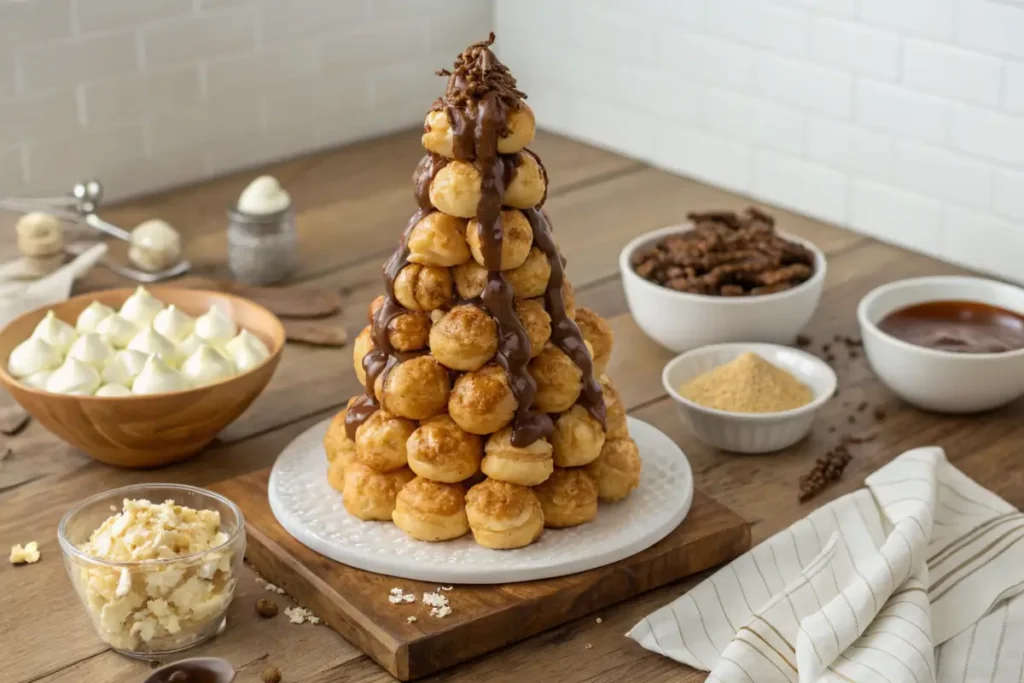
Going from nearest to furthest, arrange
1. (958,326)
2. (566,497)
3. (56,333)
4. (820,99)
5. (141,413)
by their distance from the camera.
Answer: (566,497)
(141,413)
(56,333)
(958,326)
(820,99)

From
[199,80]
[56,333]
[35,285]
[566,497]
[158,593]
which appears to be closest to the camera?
[158,593]

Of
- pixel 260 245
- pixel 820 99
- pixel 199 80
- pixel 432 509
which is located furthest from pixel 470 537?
pixel 199 80

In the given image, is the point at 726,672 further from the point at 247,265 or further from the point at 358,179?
the point at 358,179

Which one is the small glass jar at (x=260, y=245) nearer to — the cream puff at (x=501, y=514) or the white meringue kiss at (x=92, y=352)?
the white meringue kiss at (x=92, y=352)

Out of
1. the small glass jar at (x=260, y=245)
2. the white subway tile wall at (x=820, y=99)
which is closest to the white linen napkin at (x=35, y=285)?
the small glass jar at (x=260, y=245)

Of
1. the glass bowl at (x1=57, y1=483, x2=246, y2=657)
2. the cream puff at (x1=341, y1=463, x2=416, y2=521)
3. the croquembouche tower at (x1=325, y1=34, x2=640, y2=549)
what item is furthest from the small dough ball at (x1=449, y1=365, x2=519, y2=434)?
the glass bowl at (x1=57, y1=483, x2=246, y2=657)

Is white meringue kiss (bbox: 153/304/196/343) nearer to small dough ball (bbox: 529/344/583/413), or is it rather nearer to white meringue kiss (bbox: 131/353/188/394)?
white meringue kiss (bbox: 131/353/188/394)

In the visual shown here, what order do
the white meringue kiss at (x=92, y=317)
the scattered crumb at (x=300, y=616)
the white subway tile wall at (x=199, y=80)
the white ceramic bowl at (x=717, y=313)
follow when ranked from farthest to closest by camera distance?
the white subway tile wall at (x=199, y=80) < the white ceramic bowl at (x=717, y=313) < the white meringue kiss at (x=92, y=317) < the scattered crumb at (x=300, y=616)

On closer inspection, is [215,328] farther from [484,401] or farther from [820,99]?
[820,99]
